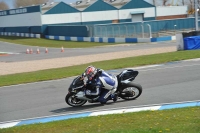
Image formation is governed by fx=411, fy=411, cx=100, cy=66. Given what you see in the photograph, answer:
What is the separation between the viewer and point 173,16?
71.9 meters

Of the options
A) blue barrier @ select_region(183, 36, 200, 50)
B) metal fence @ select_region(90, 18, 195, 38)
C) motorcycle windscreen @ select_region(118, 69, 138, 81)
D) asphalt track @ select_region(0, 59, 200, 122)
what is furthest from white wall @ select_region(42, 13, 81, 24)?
motorcycle windscreen @ select_region(118, 69, 138, 81)

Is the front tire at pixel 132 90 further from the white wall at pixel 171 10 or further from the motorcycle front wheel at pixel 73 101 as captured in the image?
the white wall at pixel 171 10

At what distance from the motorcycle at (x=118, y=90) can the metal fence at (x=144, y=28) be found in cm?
3476

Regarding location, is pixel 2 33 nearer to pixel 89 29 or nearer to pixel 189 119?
pixel 89 29

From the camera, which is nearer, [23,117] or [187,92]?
[23,117]

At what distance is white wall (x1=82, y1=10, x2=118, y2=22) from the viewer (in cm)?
6644

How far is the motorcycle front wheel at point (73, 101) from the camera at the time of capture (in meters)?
12.2

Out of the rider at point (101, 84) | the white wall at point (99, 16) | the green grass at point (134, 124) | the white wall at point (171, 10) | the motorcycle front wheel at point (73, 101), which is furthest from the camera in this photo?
the white wall at point (171, 10)

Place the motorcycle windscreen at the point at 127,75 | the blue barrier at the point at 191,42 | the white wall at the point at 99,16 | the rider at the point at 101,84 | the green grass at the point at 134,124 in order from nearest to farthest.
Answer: the green grass at the point at 134,124
the rider at the point at 101,84
the motorcycle windscreen at the point at 127,75
the blue barrier at the point at 191,42
the white wall at the point at 99,16

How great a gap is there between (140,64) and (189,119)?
14.8 m

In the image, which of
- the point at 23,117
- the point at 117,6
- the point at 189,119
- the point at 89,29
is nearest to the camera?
the point at 189,119

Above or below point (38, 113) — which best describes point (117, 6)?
above

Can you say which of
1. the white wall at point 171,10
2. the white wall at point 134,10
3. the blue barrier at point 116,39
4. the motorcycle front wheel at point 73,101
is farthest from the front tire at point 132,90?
the white wall at point 171,10

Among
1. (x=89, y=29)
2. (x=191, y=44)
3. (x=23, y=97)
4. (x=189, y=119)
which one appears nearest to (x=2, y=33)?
(x=89, y=29)
